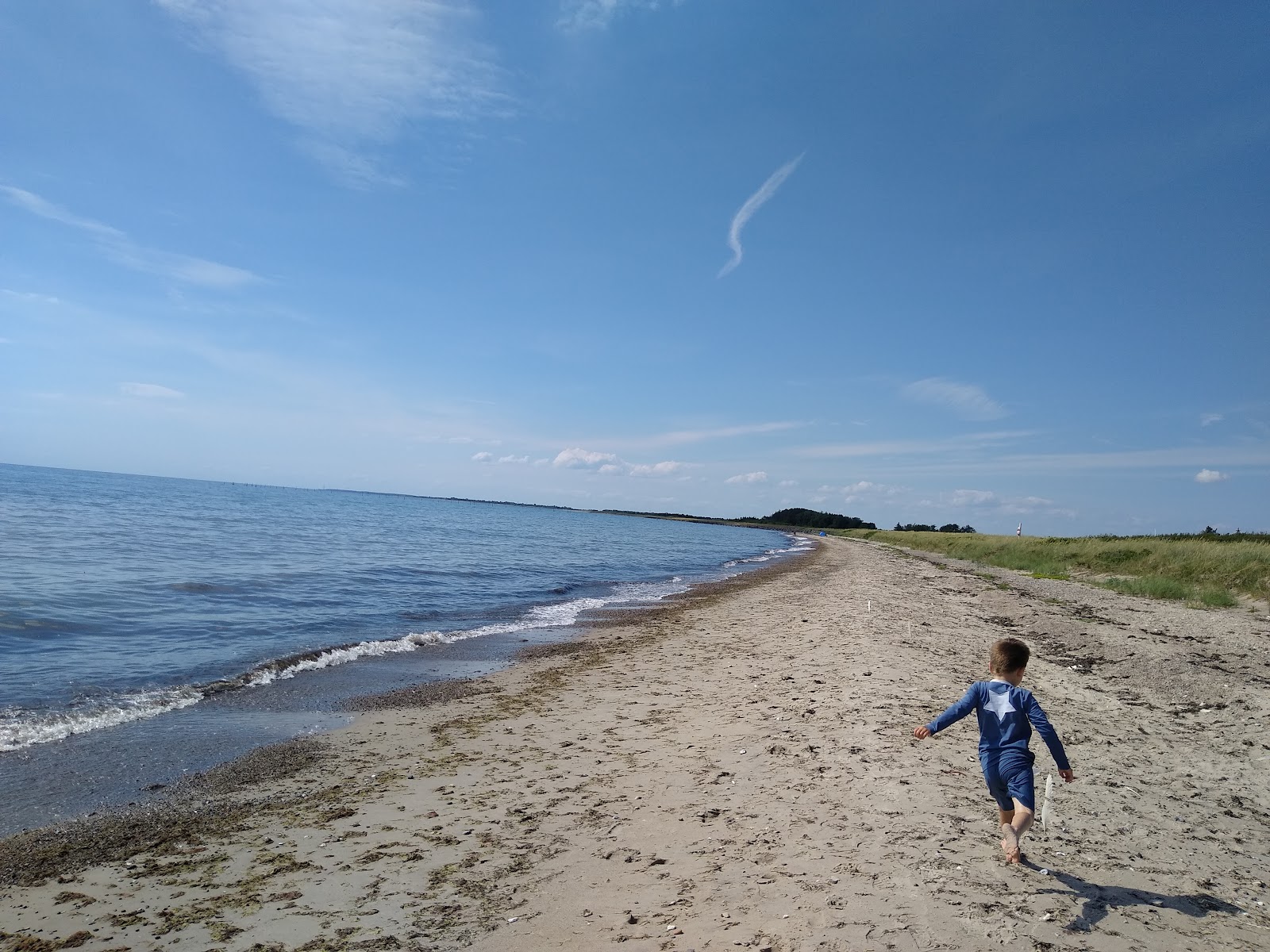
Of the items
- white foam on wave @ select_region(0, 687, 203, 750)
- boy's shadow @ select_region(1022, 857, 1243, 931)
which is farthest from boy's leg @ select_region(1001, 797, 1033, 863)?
white foam on wave @ select_region(0, 687, 203, 750)

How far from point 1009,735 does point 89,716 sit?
36.0 ft

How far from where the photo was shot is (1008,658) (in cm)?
505

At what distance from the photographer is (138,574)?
20.1 meters

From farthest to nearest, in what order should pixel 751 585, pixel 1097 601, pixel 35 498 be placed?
pixel 35 498 < pixel 751 585 < pixel 1097 601

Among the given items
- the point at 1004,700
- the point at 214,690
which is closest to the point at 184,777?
the point at 214,690

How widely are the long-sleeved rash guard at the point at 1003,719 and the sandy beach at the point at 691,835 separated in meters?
0.82

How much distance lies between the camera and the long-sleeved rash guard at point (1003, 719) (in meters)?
4.72

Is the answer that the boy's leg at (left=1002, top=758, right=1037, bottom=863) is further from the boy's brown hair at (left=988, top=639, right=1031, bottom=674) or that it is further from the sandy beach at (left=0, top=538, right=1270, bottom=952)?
the boy's brown hair at (left=988, top=639, right=1031, bottom=674)

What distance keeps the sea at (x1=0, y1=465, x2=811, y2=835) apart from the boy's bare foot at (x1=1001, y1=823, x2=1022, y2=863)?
785cm

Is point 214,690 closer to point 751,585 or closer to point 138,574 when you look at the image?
point 138,574

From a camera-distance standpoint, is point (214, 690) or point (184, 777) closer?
point (184, 777)

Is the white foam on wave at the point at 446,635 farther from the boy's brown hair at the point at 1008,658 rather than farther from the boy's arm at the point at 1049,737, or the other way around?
the boy's arm at the point at 1049,737

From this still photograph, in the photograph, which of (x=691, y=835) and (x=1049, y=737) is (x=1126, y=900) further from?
(x=691, y=835)

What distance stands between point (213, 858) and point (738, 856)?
13.9 feet
